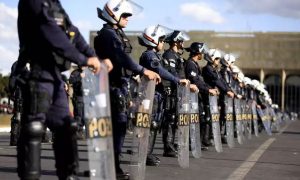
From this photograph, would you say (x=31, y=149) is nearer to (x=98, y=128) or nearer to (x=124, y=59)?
(x=98, y=128)

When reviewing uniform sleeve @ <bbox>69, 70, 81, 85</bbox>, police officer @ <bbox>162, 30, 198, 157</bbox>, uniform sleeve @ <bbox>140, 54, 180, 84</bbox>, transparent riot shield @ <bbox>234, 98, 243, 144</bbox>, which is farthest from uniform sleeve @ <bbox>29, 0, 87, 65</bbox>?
transparent riot shield @ <bbox>234, 98, 243, 144</bbox>

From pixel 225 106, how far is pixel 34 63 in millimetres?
8951

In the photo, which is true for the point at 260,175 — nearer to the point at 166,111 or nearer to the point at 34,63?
the point at 166,111

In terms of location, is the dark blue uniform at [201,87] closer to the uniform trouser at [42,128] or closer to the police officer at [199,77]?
the police officer at [199,77]

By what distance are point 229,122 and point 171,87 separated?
3.97 meters

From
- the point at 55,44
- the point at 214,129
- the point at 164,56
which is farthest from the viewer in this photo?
the point at 214,129

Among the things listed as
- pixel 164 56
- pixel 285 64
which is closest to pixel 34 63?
pixel 164 56

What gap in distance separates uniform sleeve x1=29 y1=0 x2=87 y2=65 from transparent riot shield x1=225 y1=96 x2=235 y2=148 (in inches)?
333

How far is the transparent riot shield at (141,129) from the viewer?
7.41 meters

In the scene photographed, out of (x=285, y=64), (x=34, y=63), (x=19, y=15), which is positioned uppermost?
(x=285, y=64)

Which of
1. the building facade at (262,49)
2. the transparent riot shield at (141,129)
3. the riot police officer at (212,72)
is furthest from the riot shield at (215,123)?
the building facade at (262,49)

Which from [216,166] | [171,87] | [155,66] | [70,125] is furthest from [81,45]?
[171,87]

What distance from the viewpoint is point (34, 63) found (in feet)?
17.6

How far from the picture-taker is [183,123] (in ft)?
29.9
